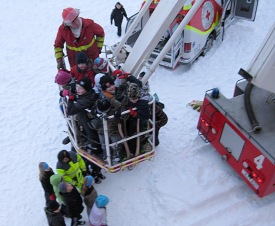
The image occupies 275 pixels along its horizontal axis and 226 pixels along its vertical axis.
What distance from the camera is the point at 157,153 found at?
6883mm

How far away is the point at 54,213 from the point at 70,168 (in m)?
0.72

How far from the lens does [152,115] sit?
557 cm

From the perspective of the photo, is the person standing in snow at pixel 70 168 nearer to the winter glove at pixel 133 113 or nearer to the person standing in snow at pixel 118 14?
the winter glove at pixel 133 113

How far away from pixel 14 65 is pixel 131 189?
18.7ft

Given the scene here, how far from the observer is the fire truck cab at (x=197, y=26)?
342 inches

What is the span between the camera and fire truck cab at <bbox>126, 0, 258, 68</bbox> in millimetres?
8688

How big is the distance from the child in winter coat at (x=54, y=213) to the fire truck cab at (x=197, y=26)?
200 inches

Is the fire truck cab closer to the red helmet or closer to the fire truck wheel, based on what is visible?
the fire truck wheel

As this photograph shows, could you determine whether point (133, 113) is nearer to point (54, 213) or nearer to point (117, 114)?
point (117, 114)

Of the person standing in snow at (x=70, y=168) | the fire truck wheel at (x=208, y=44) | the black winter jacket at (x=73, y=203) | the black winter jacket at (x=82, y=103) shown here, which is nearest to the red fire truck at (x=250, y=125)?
the black winter jacket at (x=82, y=103)

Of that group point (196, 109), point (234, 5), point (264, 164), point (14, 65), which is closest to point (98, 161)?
Answer: point (264, 164)

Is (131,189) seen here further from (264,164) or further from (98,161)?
(264,164)

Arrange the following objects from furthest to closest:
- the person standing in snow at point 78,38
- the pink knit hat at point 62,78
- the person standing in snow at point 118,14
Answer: the person standing in snow at point 118,14 < the person standing in snow at point 78,38 < the pink knit hat at point 62,78

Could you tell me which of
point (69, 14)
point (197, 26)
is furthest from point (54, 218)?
point (197, 26)
